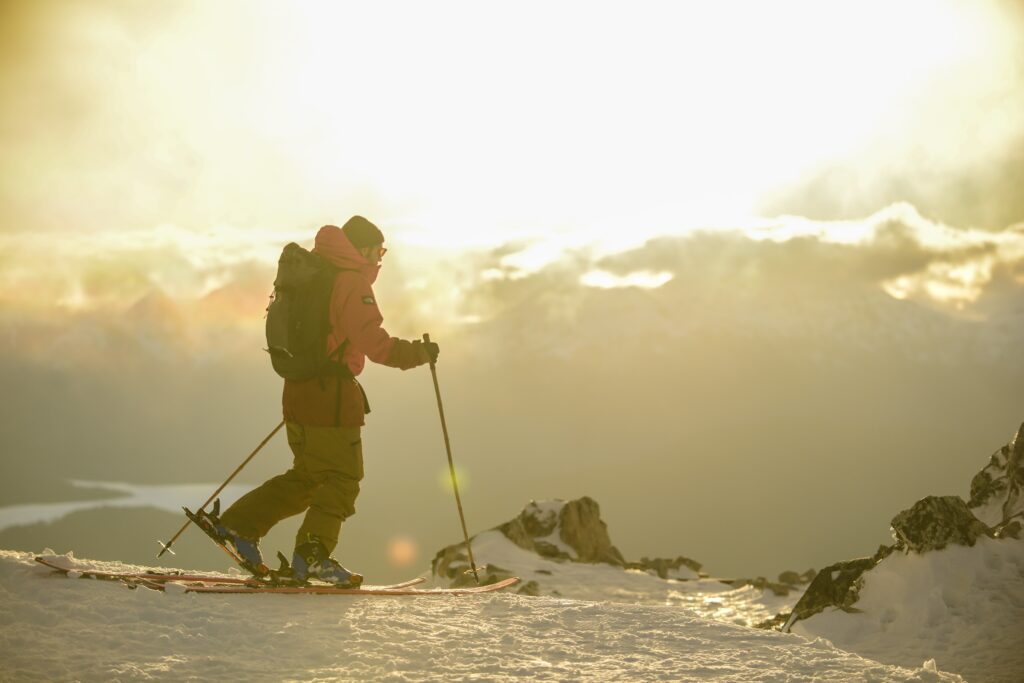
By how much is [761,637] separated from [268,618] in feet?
10.8

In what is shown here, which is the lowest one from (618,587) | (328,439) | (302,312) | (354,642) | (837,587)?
(618,587)

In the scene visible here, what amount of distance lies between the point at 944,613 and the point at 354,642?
955 centimetres

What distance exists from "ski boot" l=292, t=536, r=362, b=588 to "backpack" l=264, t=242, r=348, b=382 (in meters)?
1.37

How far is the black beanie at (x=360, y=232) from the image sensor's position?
24.3 ft

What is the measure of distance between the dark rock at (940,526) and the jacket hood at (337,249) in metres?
9.19

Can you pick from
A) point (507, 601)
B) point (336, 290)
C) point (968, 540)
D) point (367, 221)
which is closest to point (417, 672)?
point (507, 601)

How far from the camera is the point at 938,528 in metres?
12.4

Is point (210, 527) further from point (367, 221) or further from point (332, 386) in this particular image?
point (367, 221)

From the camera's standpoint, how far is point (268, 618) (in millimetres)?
5703

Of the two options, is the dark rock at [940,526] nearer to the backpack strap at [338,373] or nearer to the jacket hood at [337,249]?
the backpack strap at [338,373]

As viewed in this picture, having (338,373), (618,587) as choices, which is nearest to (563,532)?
(618,587)

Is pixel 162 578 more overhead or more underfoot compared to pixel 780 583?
more overhead

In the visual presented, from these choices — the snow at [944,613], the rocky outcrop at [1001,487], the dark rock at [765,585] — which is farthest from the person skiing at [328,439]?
the dark rock at [765,585]

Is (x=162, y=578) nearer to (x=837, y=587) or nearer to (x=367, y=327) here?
(x=367, y=327)
